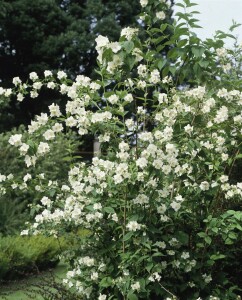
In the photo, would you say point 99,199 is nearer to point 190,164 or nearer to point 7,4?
point 190,164

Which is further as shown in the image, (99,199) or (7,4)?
(7,4)

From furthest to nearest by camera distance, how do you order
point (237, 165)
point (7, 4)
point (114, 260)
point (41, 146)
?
point (7, 4) → point (237, 165) → point (114, 260) → point (41, 146)

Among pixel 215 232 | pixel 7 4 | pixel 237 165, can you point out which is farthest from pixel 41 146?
pixel 7 4

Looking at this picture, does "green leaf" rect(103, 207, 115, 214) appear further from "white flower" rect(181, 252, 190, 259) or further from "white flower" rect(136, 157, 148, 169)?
"white flower" rect(181, 252, 190, 259)

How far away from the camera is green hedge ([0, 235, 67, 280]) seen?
5.68 meters

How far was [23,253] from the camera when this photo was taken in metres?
5.98

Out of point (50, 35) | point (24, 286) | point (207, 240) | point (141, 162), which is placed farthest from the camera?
point (50, 35)

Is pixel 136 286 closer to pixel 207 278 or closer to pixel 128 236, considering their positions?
pixel 128 236

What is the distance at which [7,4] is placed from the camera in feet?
47.4

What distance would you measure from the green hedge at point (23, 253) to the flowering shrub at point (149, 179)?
90.0 inches

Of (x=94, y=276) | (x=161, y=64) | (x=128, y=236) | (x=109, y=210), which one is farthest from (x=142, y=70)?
(x=94, y=276)

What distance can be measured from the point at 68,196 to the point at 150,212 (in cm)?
63

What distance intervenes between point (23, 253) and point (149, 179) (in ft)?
11.4

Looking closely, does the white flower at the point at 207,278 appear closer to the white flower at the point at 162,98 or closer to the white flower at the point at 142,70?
the white flower at the point at 162,98
